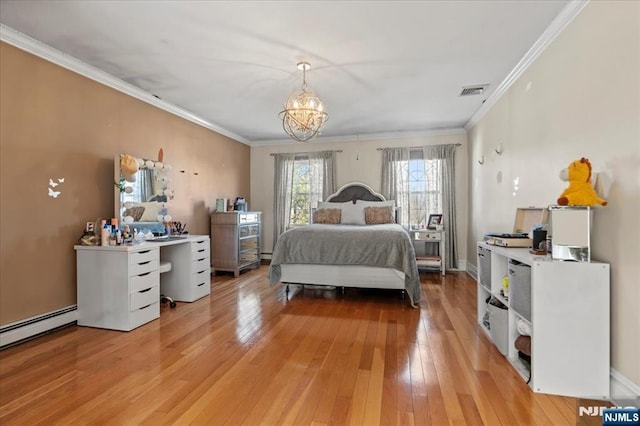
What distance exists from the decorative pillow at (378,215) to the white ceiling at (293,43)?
70.0 inches

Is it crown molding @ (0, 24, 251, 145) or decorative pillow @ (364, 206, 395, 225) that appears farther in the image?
decorative pillow @ (364, 206, 395, 225)

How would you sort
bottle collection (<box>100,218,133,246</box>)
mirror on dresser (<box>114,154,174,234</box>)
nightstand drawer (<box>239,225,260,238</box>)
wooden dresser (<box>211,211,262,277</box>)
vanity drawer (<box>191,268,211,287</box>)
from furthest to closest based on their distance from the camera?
nightstand drawer (<box>239,225,260,238</box>) → wooden dresser (<box>211,211,262,277</box>) → vanity drawer (<box>191,268,211,287</box>) → mirror on dresser (<box>114,154,174,234</box>) → bottle collection (<box>100,218,133,246</box>)

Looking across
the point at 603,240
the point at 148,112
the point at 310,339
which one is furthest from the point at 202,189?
the point at 603,240

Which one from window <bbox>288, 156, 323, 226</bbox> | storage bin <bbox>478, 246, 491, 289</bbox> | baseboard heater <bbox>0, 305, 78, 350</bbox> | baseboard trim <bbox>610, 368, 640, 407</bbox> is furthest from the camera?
window <bbox>288, 156, 323, 226</bbox>

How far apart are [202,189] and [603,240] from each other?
4.87m

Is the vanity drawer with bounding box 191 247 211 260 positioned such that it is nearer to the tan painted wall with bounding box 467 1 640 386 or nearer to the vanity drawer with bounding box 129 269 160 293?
the vanity drawer with bounding box 129 269 160 293

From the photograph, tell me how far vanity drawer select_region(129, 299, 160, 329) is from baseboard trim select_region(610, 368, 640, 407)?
3556mm

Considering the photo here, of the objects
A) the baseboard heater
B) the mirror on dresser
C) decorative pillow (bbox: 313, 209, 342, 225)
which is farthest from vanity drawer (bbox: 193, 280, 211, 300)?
decorative pillow (bbox: 313, 209, 342, 225)

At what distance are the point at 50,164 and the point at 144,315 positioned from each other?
1.64 meters

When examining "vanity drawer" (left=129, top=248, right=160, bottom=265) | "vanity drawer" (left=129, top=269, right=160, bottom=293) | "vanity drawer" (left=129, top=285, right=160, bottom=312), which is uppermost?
"vanity drawer" (left=129, top=248, right=160, bottom=265)

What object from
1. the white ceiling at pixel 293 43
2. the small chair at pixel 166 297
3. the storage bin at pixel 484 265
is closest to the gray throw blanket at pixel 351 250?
the storage bin at pixel 484 265

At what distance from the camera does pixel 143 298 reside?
116 inches

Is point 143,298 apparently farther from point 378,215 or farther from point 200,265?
point 378,215

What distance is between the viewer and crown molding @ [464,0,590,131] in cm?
209
